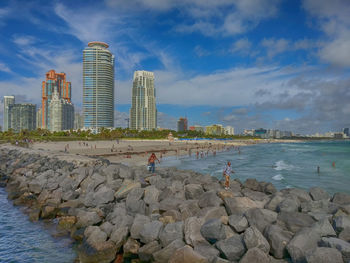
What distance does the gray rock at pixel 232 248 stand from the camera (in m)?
6.20

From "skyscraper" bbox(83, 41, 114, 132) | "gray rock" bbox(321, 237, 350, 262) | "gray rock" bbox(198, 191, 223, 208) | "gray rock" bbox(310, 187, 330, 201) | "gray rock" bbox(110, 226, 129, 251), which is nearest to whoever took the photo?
"gray rock" bbox(321, 237, 350, 262)

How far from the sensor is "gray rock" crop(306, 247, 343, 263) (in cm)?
515

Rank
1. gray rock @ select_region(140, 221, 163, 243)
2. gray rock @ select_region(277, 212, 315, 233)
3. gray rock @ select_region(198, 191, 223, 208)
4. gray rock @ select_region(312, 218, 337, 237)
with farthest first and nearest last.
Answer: gray rock @ select_region(198, 191, 223, 208)
gray rock @ select_region(140, 221, 163, 243)
gray rock @ select_region(277, 212, 315, 233)
gray rock @ select_region(312, 218, 337, 237)

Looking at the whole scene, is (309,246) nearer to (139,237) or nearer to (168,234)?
(168,234)

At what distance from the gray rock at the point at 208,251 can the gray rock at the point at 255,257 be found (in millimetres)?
726

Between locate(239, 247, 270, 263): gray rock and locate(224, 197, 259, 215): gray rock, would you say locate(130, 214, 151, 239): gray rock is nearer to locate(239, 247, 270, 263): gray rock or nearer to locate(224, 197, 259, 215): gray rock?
locate(224, 197, 259, 215): gray rock

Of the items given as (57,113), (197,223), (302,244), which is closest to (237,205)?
(197,223)

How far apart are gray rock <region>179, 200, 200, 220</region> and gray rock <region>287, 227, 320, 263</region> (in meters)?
3.18

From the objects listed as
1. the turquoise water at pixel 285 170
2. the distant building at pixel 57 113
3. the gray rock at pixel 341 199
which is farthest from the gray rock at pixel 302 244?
the distant building at pixel 57 113

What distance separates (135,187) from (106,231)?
292 centimetres

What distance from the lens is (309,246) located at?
231 inches

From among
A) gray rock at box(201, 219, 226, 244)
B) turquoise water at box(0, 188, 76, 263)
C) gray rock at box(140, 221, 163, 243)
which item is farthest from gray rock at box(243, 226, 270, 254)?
turquoise water at box(0, 188, 76, 263)

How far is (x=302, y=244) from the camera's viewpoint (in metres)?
5.83

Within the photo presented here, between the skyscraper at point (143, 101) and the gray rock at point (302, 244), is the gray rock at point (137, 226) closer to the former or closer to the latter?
the gray rock at point (302, 244)
